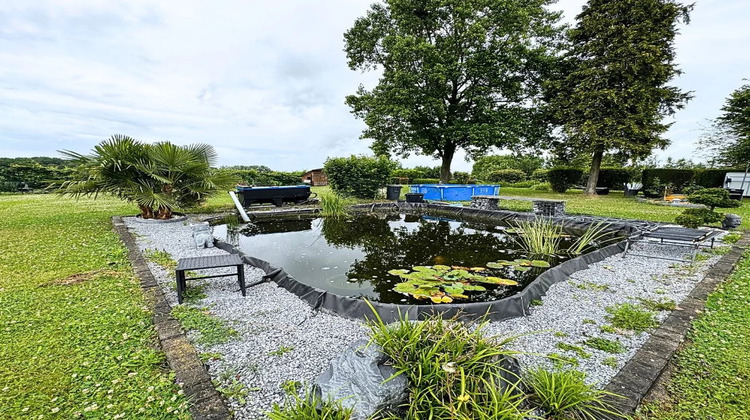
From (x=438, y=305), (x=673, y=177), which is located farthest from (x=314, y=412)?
(x=673, y=177)

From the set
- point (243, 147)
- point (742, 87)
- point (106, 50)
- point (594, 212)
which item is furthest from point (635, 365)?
point (742, 87)

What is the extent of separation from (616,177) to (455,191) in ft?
29.3

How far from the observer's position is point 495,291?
308cm

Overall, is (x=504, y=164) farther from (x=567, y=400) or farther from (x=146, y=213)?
(x=567, y=400)

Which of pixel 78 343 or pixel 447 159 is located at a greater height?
pixel 447 159

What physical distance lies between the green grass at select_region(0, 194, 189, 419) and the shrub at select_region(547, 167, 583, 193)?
16.0m

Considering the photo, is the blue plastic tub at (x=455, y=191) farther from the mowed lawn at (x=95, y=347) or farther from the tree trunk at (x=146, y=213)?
the tree trunk at (x=146, y=213)

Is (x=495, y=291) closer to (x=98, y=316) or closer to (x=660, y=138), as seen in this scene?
(x=98, y=316)

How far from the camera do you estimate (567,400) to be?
1.33m

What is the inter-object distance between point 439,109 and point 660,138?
316 inches

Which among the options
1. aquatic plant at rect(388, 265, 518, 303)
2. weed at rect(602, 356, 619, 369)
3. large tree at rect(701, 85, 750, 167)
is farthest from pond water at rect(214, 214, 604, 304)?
large tree at rect(701, 85, 750, 167)

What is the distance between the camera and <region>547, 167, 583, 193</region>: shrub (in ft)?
47.5

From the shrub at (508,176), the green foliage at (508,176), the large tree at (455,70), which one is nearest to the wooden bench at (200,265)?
the large tree at (455,70)

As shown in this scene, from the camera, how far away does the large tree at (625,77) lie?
35.4 ft
